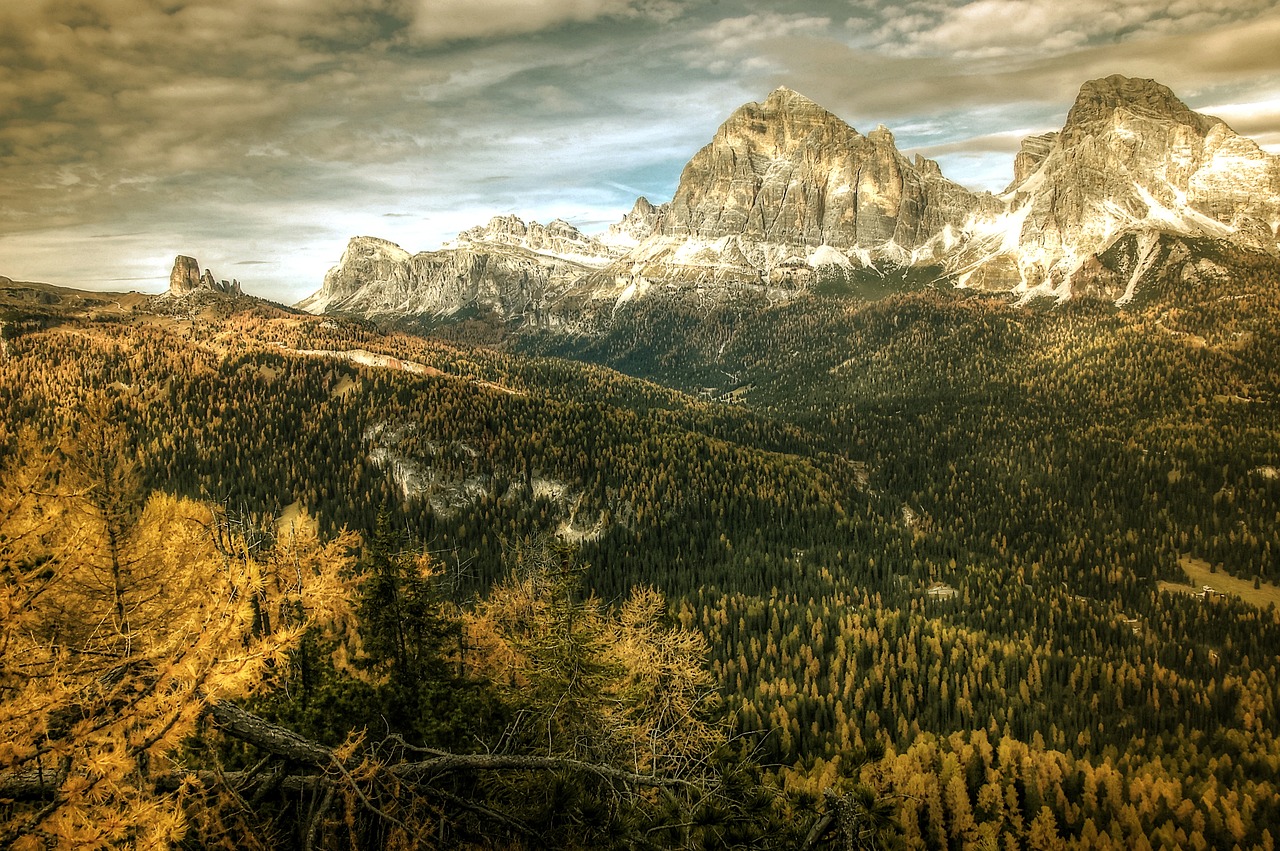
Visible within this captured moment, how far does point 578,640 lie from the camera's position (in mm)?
22438

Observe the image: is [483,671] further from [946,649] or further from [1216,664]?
[1216,664]

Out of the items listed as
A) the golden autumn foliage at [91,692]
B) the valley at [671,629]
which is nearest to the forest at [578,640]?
the golden autumn foliage at [91,692]

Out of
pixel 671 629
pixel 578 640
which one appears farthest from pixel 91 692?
pixel 671 629

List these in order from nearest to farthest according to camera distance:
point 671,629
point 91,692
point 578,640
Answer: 1. point 91,692
2. point 578,640
3. point 671,629

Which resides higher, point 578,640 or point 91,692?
point 91,692

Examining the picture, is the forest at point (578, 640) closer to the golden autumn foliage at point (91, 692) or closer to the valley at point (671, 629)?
the golden autumn foliage at point (91, 692)

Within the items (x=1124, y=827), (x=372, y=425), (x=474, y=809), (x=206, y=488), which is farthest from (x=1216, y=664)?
(x=206, y=488)

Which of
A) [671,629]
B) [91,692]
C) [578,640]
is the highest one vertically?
[91,692]

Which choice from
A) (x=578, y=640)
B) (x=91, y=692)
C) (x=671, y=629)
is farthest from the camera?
(x=671, y=629)

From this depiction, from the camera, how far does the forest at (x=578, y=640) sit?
8250 millimetres

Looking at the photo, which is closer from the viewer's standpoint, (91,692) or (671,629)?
(91,692)

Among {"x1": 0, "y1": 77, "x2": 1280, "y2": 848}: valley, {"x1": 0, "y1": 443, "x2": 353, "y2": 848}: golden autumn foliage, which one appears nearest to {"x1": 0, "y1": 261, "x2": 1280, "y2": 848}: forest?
{"x1": 0, "y1": 443, "x2": 353, "y2": 848}: golden autumn foliage

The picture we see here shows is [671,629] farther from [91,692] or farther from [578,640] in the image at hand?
[91,692]

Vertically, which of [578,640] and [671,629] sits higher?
[578,640]
